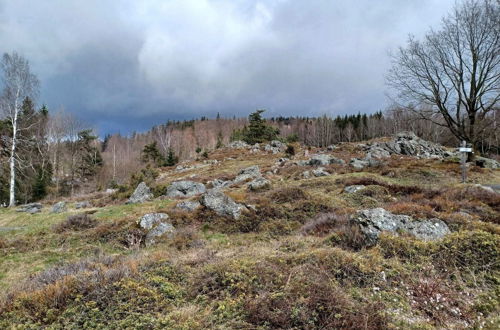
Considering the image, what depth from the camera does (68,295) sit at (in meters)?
4.05

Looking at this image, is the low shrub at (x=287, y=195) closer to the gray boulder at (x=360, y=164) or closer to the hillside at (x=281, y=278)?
the hillside at (x=281, y=278)

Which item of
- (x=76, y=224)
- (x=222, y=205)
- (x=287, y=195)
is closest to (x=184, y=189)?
(x=76, y=224)

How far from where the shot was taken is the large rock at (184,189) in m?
17.6

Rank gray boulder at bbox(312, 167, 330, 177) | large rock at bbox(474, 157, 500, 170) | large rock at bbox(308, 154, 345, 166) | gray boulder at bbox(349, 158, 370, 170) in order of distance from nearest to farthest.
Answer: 1. gray boulder at bbox(312, 167, 330, 177)
2. large rock at bbox(474, 157, 500, 170)
3. gray boulder at bbox(349, 158, 370, 170)
4. large rock at bbox(308, 154, 345, 166)

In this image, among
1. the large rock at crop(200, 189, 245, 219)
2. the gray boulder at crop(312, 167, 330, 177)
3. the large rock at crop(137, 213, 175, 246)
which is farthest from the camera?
the gray boulder at crop(312, 167, 330, 177)

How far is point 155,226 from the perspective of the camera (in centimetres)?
948

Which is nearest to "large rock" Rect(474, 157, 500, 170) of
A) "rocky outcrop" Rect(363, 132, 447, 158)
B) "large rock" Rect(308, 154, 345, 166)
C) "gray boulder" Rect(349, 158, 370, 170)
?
"gray boulder" Rect(349, 158, 370, 170)

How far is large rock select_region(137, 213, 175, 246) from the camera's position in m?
8.92

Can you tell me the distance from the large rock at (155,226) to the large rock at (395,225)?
6022mm

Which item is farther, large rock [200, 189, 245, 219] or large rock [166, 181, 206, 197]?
large rock [166, 181, 206, 197]

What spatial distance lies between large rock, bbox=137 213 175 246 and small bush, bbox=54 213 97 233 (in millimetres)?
2660

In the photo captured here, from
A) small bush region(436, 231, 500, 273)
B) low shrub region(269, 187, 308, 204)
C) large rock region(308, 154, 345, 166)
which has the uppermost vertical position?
large rock region(308, 154, 345, 166)

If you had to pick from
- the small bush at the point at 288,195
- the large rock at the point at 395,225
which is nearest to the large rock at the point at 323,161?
the small bush at the point at 288,195

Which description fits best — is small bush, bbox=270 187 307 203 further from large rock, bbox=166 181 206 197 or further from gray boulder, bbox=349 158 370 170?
gray boulder, bbox=349 158 370 170
